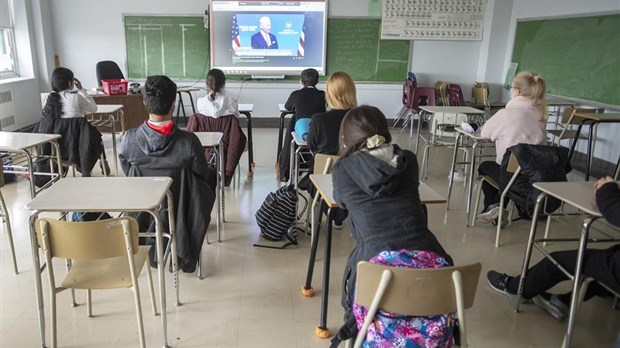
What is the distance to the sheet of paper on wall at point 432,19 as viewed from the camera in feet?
24.5

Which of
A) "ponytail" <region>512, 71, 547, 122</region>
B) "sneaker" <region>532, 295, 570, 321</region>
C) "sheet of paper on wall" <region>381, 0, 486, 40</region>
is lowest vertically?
"sneaker" <region>532, 295, 570, 321</region>

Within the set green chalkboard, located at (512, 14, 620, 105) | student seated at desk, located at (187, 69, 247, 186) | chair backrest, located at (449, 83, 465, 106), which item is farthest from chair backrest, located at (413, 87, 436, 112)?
student seated at desk, located at (187, 69, 247, 186)

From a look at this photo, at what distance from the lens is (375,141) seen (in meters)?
1.80

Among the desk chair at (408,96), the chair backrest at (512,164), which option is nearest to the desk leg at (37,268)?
the chair backrest at (512,164)

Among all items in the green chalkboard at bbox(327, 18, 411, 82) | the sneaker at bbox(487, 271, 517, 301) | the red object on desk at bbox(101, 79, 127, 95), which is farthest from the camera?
the green chalkboard at bbox(327, 18, 411, 82)

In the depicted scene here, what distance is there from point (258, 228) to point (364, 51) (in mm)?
4883

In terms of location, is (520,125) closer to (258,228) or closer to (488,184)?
(488,184)

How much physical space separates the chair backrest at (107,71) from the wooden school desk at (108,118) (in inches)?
29.0

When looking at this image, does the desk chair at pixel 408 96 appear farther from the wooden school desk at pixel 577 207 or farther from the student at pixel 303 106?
the wooden school desk at pixel 577 207

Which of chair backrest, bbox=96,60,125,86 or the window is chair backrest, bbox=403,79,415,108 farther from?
the window

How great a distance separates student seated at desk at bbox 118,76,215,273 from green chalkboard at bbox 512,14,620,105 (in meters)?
4.90

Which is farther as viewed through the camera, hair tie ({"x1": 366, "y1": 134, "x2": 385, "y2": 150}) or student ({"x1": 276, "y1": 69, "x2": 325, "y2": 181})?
student ({"x1": 276, "y1": 69, "x2": 325, "y2": 181})

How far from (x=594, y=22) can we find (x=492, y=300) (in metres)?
4.44

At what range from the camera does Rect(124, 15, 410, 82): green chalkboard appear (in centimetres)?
734
